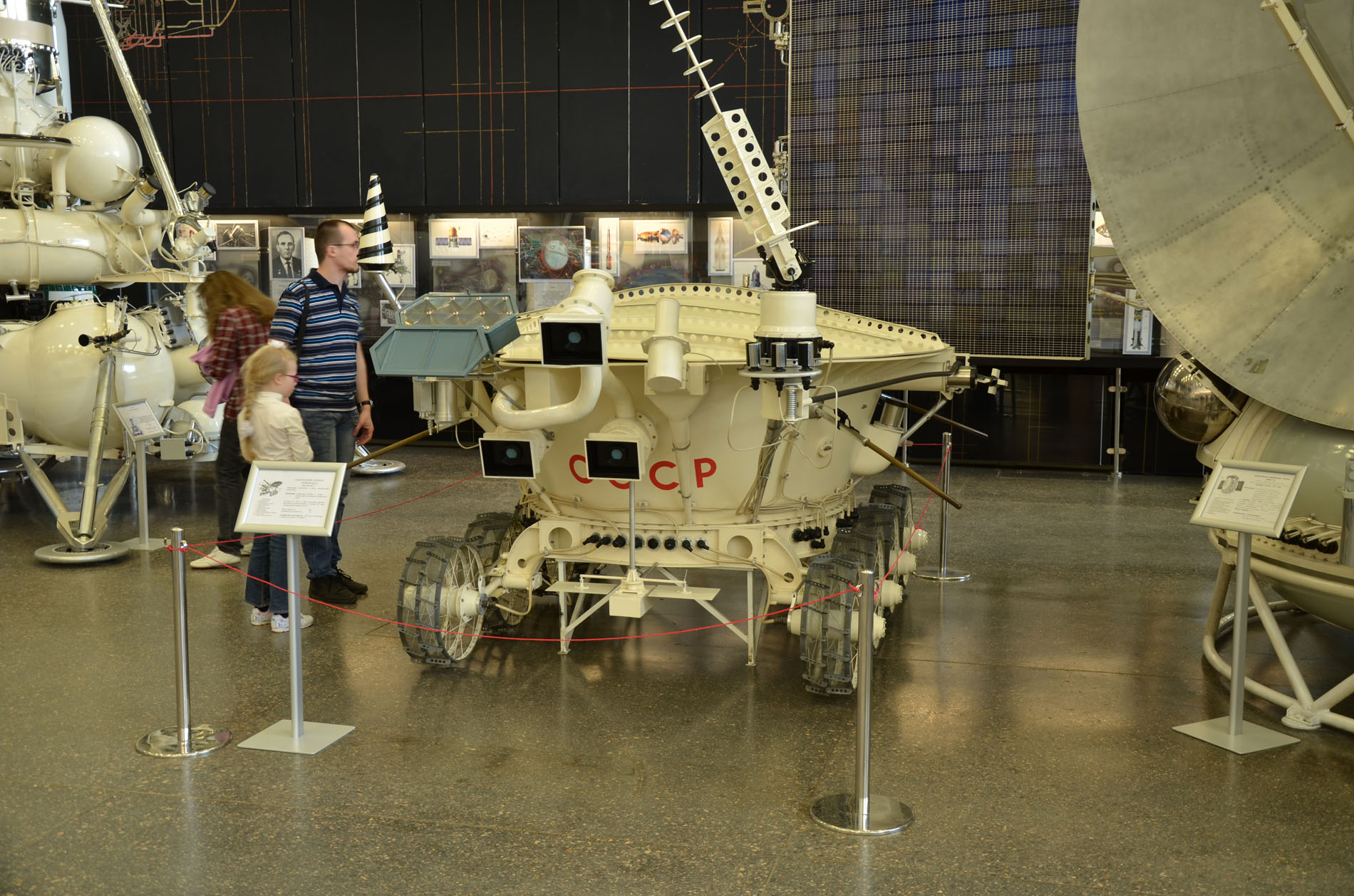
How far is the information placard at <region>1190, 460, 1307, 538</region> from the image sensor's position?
3828 mm

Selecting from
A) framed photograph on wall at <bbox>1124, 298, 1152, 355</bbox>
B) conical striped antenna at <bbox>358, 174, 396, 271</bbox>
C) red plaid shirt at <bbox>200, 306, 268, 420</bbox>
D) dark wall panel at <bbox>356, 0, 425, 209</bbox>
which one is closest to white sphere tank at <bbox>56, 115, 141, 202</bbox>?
conical striped antenna at <bbox>358, 174, 396, 271</bbox>

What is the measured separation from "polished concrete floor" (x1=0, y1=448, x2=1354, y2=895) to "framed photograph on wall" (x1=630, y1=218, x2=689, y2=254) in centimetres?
518

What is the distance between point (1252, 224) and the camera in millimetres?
4199

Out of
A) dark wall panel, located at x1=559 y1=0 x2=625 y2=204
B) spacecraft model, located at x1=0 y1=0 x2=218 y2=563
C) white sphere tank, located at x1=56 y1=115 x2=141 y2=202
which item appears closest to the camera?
spacecraft model, located at x1=0 y1=0 x2=218 y2=563

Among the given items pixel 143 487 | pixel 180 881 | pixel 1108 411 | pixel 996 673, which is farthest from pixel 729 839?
pixel 1108 411

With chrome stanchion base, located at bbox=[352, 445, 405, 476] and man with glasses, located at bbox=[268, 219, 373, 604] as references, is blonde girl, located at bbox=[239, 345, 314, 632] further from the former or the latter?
chrome stanchion base, located at bbox=[352, 445, 405, 476]

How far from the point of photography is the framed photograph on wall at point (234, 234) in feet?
37.8

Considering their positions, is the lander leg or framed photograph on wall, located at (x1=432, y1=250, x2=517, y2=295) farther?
framed photograph on wall, located at (x1=432, y1=250, x2=517, y2=295)

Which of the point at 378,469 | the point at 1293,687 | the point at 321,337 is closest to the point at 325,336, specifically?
the point at 321,337

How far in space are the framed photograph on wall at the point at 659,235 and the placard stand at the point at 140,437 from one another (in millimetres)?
4867

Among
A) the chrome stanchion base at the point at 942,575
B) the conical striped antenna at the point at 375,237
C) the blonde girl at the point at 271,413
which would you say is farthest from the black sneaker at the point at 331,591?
the conical striped antenna at the point at 375,237

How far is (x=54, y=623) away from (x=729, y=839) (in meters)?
3.72

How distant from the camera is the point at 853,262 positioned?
630 cm

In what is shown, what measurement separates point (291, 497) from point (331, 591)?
1.70 metres
